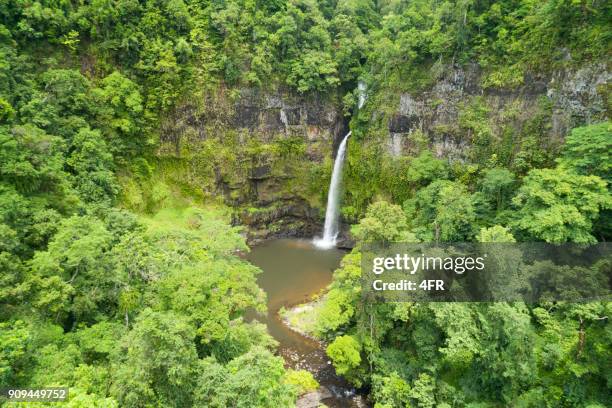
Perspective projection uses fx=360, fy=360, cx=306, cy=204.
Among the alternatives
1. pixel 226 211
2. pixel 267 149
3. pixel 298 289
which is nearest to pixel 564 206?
pixel 298 289

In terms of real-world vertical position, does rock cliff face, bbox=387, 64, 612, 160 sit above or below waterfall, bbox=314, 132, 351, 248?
above

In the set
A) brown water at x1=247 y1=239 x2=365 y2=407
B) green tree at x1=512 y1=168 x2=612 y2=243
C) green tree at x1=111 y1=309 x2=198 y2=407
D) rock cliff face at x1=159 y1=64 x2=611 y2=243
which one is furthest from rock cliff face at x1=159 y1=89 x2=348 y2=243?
green tree at x1=111 y1=309 x2=198 y2=407

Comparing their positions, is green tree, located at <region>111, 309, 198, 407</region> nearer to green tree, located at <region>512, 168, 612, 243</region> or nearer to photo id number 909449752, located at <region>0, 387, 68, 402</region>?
photo id number 909449752, located at <region>0, 387, 68, 402</region>

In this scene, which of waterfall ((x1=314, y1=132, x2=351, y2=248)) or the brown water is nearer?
the brown water

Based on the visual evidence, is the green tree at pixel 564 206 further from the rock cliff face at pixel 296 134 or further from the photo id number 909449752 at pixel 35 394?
the photo id number 909449752 at pixel 35 394

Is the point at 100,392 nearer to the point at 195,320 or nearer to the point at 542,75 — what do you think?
the point at 195,320
